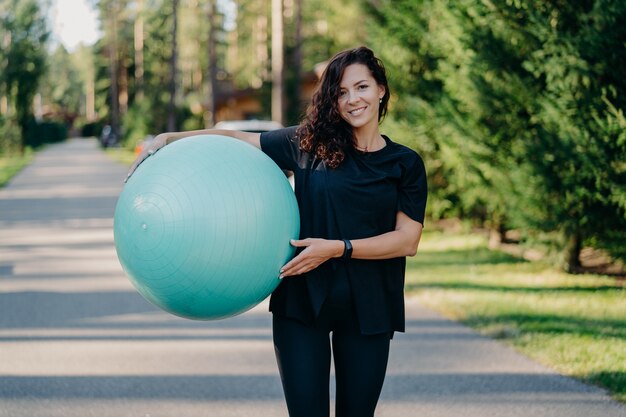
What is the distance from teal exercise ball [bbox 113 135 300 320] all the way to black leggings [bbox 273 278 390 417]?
0.21 metres

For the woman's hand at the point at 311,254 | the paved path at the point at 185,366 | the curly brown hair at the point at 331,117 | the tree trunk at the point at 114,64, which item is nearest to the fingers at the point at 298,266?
the woman's hand at the point at 311,254

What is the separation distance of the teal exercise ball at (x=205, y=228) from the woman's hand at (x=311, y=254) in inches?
1.7

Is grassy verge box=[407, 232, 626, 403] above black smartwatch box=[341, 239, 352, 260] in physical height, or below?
below

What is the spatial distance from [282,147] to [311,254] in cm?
50

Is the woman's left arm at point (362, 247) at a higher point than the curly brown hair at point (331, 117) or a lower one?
lower

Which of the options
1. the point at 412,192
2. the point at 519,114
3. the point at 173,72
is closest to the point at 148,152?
the point at 412,192

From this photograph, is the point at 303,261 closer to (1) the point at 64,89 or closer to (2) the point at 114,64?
(2) the point at 114,64

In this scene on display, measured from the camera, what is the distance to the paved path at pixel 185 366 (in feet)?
15.6

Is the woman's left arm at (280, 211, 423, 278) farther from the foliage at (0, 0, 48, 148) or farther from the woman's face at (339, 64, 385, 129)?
the foliage at (0, 0, 48, 148)

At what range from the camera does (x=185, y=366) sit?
Answer: 18.4 feet

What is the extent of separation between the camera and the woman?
2863 mm

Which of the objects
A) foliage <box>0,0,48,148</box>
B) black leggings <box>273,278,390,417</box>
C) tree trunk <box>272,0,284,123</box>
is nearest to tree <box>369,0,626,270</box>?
black leggings <box>273,278,390,417</box>

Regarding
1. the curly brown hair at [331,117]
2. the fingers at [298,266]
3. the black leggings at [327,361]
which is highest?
the curly brown hair at [331,117]

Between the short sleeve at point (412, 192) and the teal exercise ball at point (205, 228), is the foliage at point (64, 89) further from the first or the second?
the short sleeve at point (412, 192)
